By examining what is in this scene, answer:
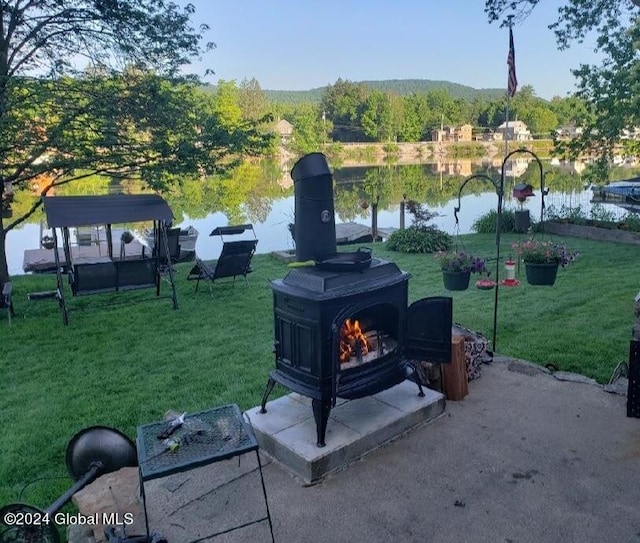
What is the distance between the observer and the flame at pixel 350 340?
145 inches

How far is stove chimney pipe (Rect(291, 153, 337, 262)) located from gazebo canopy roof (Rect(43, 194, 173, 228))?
440 cm

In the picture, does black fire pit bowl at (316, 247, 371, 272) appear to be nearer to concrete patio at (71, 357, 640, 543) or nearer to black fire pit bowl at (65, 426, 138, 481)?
concrete patio at (71, 357, 640, 543)

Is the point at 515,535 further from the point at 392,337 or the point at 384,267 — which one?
the point at 384,267

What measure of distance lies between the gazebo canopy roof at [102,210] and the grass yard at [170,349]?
1.38m

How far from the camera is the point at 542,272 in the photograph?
5.04 m

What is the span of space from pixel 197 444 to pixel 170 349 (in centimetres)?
347

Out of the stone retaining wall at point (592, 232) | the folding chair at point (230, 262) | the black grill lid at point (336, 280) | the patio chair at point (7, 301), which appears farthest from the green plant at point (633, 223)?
the patio chair at point (7, 301)

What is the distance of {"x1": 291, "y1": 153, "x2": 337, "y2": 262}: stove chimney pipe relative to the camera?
3.69m

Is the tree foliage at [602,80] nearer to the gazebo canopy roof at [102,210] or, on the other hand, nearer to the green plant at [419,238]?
the green plant at [419,238]

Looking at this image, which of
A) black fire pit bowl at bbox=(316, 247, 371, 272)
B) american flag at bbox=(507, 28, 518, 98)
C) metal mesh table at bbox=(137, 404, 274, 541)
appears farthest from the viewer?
american flag at bbox=(507, 28, 518, 98)

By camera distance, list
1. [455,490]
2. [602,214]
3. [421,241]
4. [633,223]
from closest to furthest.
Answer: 1. [455,490]
2. [421,241]
3. [633,223]
4. [602,214]

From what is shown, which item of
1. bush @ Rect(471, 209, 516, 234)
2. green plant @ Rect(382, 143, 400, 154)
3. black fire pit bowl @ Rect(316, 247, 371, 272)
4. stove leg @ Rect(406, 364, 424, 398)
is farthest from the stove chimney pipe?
green plant @ Rect(382, 143, 400, 154)

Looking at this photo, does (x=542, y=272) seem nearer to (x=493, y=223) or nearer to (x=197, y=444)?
(x=197, y=444)

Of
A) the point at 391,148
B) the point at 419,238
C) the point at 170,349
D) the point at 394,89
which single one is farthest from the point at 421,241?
the point at 394,89
